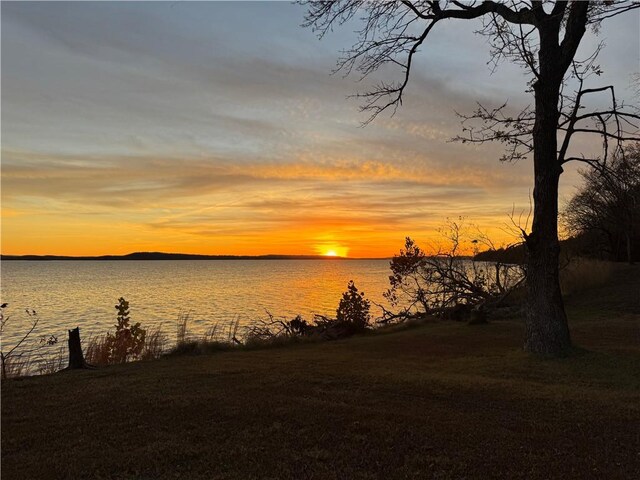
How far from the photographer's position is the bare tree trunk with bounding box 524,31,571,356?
390 inches

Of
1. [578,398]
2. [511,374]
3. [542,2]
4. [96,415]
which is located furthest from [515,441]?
[542,2]

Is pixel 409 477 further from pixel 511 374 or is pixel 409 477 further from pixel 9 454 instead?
pixel 511 374

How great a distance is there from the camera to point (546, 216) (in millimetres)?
9969

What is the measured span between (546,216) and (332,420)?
6.60m

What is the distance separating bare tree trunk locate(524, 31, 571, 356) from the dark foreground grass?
0.79 metres

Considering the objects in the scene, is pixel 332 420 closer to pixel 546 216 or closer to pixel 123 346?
pixel 546 216

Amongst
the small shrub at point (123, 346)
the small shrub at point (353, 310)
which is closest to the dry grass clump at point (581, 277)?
the small shrub at point (353, 310)

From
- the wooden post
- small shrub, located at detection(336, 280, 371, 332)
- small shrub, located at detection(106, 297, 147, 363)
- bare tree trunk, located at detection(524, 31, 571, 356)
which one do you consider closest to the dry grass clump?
small shrub, located at detection(336, 280, 371, 332)

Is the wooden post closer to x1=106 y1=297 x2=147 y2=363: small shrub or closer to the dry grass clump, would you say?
x1=106 y1=297 x2=147 y2=363: small shrub

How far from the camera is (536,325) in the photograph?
9930mm

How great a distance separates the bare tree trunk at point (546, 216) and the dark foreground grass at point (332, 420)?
787mm

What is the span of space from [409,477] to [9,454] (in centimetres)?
372

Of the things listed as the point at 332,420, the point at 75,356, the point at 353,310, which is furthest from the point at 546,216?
the point at 75,356

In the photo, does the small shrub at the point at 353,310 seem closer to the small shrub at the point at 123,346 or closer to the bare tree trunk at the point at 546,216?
the small shrub at the point at 123,346
